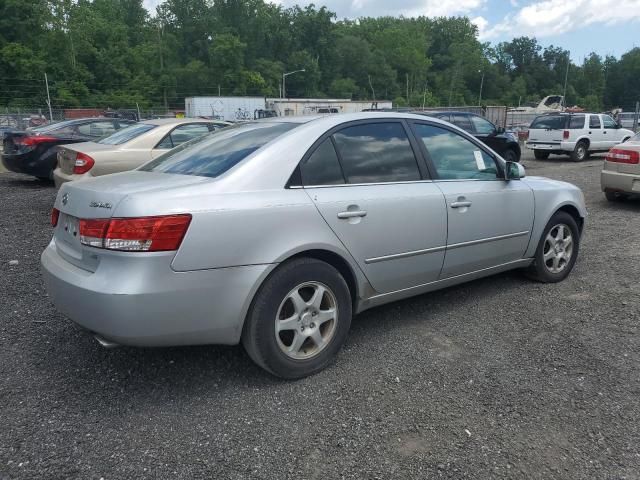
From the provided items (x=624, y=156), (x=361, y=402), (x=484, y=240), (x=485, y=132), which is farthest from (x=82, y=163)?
(x=485, y=132)

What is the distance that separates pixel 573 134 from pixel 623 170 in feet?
34.0

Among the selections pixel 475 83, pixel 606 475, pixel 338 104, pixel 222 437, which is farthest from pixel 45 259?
pixel 475 83

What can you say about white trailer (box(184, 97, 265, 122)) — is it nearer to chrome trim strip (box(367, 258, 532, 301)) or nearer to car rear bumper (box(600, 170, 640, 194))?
car rear bumper (box(600, 170, 640, 194))

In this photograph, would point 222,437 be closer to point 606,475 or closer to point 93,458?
point 93,458

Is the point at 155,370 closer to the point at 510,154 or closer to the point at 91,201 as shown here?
the point at 91,201

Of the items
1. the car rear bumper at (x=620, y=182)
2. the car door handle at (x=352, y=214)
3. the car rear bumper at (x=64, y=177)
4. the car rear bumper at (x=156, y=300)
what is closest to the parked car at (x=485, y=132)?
the car rear bumper at (x=620, y=182)

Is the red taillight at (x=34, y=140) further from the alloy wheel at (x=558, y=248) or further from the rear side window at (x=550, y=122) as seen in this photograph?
the rear side window at (x=550, y=122)

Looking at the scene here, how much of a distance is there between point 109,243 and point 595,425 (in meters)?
2.71

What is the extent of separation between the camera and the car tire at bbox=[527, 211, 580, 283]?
4.84 meters

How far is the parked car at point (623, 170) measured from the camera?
8531 millimetres

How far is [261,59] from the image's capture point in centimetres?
8719

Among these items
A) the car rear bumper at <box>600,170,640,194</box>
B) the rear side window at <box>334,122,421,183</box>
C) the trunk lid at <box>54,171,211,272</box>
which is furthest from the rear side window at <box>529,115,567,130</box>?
the trunk lid at <box>54,171,211,272</box>

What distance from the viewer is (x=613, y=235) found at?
7.07 metres

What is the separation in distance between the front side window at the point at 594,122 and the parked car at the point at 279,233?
16.5m
